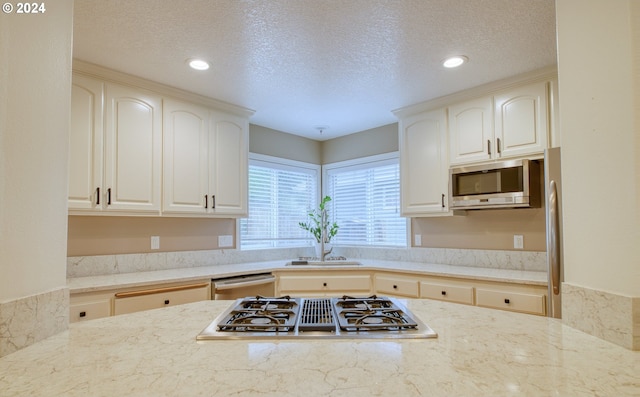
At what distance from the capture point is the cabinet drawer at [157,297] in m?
2.40

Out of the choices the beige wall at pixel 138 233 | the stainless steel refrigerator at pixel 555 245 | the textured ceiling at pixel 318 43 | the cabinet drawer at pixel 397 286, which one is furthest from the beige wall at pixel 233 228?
the textured ceiling at pixel 318 43

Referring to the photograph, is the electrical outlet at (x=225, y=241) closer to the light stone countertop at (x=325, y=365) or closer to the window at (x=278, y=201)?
the window at (x=278, y=201)

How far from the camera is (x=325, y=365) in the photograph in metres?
0.94

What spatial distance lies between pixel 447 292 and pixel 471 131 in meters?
1.37

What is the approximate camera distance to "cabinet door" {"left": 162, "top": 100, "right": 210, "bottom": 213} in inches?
117

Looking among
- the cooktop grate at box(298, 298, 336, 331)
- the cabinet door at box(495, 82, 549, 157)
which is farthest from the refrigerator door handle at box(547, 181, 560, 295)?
the cooktop grate at box(298, 298, 336, 331)

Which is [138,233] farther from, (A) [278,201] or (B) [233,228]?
(A) [278,201]

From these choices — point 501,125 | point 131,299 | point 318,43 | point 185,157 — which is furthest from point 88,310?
point 501,125

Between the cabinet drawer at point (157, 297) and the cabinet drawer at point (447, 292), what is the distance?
1778 millimetres

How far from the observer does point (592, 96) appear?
1136 mm

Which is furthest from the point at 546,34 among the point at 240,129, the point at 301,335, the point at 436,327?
the point at 240,129

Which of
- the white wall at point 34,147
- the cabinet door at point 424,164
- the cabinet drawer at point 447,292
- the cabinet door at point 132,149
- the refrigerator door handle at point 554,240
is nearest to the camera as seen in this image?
the white wall at point 34,147

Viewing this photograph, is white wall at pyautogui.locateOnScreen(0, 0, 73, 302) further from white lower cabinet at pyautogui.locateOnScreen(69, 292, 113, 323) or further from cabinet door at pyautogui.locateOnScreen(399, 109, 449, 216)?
cabinet door at pyautogui.locateOnScreen(399, 109, 449, 216)

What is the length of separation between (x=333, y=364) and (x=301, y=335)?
24 cm
